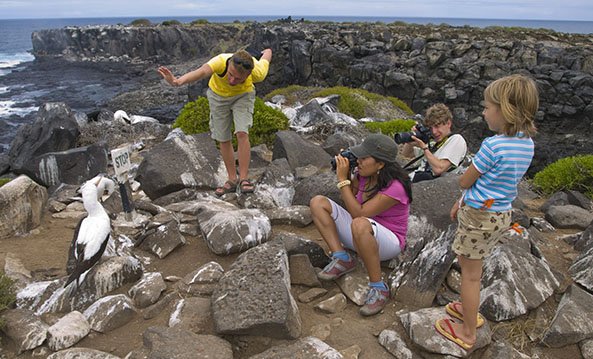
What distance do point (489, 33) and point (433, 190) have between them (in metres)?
30.0

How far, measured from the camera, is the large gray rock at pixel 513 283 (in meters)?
3.90

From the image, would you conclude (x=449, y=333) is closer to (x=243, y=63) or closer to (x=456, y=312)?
(x=456, y=312)

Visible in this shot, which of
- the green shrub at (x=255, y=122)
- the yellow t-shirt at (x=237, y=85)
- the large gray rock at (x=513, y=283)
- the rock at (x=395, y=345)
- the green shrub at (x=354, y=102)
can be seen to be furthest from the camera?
the green shrub at (x=354, y=102)

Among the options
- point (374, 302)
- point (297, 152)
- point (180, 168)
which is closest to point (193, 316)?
point (374, 302)

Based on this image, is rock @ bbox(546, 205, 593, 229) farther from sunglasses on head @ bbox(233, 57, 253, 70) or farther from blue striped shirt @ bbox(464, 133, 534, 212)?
sunglasses on head @ bbox(233, 57, 253, 70)

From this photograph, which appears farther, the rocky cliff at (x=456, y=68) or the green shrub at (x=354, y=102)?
the rocky cliff at (x=456, y=68)

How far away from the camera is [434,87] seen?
23750mm

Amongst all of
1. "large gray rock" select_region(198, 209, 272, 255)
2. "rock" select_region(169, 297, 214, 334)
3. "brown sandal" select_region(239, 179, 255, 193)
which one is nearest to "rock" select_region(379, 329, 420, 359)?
"rock" select_region(169, 297, 214, 334)

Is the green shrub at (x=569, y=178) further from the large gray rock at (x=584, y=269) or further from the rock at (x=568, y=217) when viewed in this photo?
the large gray rock at (x=584, y=269)

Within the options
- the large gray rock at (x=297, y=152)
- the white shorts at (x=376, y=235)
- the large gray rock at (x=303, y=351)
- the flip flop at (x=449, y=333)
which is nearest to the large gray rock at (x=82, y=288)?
the large gray rock at (x=303, y=351)

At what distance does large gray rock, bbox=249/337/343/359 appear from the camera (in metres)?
3.16

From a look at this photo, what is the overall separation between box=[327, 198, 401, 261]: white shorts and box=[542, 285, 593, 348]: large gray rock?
1.37m

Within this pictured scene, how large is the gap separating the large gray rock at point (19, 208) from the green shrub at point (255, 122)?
381cm

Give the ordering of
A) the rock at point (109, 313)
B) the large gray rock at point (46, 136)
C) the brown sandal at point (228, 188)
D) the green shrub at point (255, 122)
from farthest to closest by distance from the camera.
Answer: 1. the large gray rock at point (46, 136)
2. the green shrub at point (255, 122)
3. the brown sandal at point (228, 188)
4. the rock at point (109, 313)
